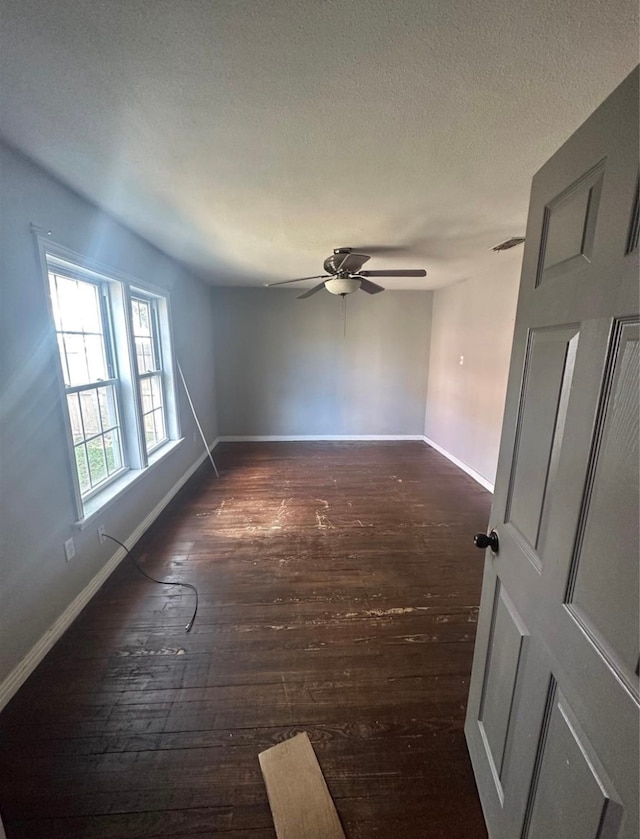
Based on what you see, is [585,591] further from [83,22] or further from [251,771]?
[83,22]

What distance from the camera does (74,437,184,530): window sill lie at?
A: 208 cm

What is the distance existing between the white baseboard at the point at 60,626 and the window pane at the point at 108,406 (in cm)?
89

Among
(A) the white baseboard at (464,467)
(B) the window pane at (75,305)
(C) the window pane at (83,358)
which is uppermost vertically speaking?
(B) the window pane at (75,305)

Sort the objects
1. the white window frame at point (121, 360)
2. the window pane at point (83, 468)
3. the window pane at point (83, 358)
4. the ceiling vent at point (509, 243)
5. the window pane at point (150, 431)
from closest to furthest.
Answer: the white window frame at point (121, 360), the window pane at point (83, 358), the window pane at point (83, 468), the ceiling vent at point (509, 243), the window pane at point (150, 431)

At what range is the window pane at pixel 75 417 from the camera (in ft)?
6.90

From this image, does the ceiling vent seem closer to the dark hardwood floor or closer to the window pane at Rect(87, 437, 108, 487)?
the dark hardwood floor

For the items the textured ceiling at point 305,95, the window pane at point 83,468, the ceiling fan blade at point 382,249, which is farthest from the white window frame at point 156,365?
the ceiling fan blade at point 382,249

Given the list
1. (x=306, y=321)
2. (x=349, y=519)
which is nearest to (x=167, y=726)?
(x=349, y=519)

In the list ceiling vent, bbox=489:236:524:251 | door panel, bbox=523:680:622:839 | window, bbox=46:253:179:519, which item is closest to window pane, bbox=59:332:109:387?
window, bbox=46:253:179:519

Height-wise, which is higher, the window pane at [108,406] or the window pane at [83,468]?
the window pane at [108,406]

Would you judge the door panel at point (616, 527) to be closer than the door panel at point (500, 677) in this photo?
Yes

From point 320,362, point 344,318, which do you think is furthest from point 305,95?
point 320,362

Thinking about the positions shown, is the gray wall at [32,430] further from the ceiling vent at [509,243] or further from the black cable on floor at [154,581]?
the ceiling vent at [509,243]

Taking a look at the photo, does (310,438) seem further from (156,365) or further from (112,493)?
(112,493)
